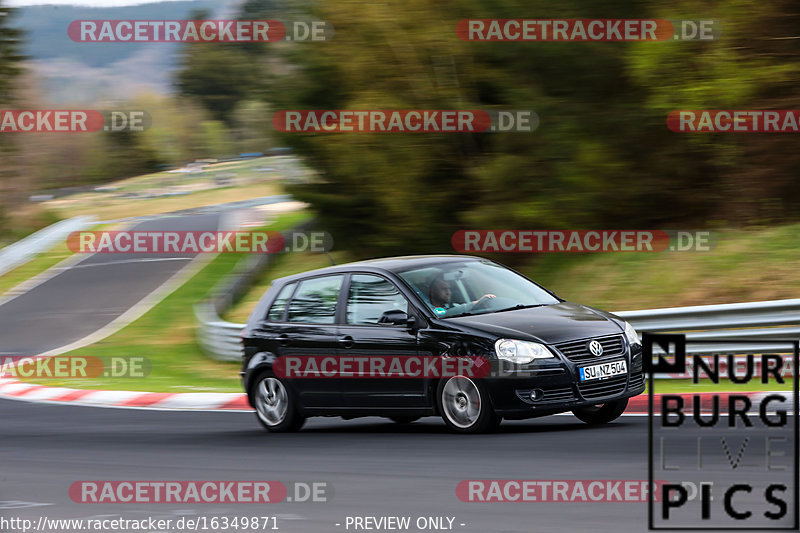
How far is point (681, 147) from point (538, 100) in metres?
2.70

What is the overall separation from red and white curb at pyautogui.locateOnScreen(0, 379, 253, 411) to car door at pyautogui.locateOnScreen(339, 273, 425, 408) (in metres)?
3.43

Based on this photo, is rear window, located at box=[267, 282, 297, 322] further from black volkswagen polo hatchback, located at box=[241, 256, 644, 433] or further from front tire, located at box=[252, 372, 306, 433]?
front tire, located at box=[252, 372, 306, 433]

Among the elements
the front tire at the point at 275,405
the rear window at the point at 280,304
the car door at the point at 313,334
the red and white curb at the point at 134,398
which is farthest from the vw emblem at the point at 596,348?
the red and white curb at the point at 134,398

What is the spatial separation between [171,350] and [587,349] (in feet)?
49.5

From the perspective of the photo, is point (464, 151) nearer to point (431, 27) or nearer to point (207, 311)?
point (431, 27)

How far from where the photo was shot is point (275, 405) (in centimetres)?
1122

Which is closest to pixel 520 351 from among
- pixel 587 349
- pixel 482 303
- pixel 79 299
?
pixel 587 349

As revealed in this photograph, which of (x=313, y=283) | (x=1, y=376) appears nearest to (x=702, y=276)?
(x=313, y=283)

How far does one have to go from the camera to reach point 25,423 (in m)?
13.3

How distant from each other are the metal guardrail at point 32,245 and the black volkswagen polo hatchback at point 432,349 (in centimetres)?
2894

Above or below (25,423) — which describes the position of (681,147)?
above

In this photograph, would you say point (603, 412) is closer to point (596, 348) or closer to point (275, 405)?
point (596, 348)

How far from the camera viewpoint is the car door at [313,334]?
10711 mm

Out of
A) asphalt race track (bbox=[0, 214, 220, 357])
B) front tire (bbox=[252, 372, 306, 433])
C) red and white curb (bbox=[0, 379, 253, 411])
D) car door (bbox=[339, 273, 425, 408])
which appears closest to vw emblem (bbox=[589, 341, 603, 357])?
car door (bbox=[339, 273, 425, 408])
